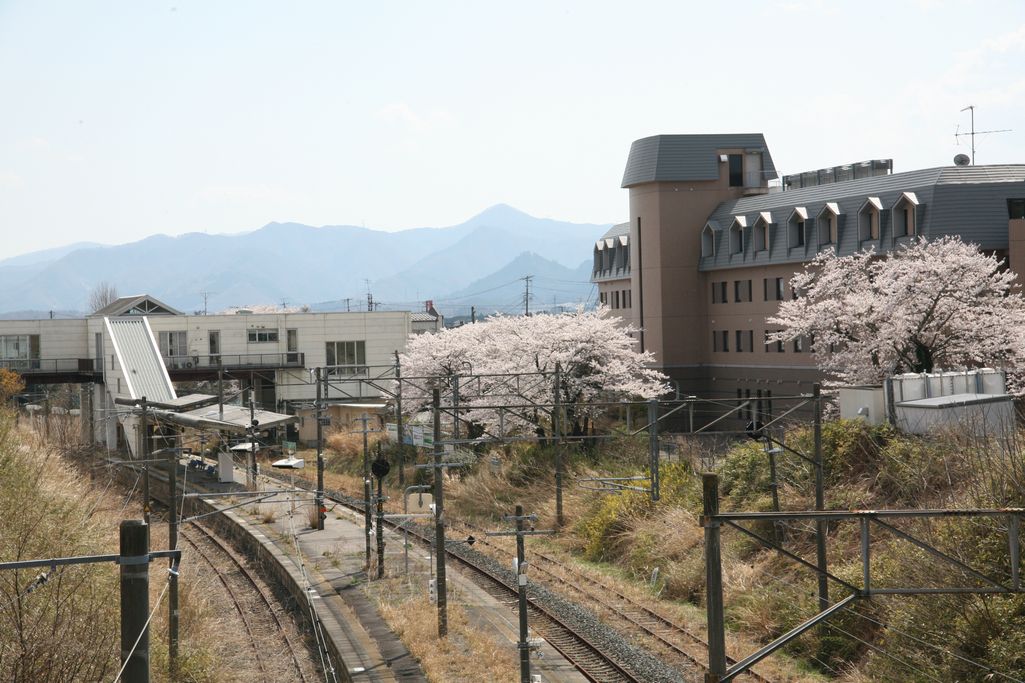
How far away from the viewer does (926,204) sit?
116ft

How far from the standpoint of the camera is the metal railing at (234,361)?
49.4 meters

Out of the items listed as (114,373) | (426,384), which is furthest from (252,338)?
(426,384)

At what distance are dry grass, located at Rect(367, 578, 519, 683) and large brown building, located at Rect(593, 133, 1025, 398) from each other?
24.9 meters

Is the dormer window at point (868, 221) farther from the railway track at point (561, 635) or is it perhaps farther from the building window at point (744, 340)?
the railway track at point (561, 635)

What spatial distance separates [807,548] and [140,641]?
16107 mm

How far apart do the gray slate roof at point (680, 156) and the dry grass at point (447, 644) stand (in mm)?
30047

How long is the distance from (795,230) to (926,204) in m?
6.70

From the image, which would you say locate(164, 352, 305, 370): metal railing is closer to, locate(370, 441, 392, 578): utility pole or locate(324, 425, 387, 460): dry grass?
locate(324, 425, 387, 460): dry grass

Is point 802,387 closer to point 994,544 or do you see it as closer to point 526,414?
point 526,414

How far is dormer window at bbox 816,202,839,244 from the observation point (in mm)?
39188

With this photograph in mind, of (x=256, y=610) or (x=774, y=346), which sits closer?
(x=256, y=610)

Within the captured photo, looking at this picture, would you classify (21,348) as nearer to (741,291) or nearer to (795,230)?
(741,291)

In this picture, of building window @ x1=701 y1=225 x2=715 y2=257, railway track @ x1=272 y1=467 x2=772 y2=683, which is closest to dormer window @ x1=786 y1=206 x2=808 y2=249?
building window @ x1=701 y1=225 x2=715 y2=257

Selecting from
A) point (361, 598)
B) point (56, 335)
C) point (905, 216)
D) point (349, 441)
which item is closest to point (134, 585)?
point (361, 598)
